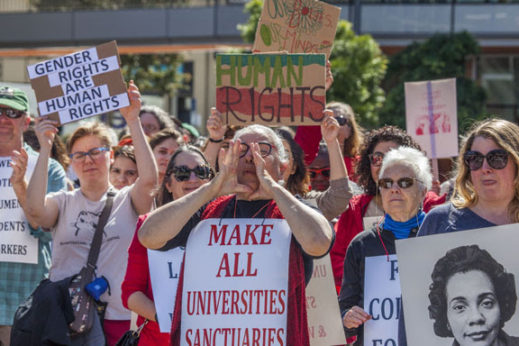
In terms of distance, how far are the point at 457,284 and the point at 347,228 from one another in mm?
1458

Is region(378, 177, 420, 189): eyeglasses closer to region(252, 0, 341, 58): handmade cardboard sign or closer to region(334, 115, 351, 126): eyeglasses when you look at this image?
region(252, 0, 341, 58): handmade cardboard sign

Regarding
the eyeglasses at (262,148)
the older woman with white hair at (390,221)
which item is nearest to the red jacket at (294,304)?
the eyeglasses at (262,148)

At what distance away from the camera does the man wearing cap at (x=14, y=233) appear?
5.14 meters

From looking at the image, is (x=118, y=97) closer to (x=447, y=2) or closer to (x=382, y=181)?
(x=382, y=181)

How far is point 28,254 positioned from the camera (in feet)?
16.9

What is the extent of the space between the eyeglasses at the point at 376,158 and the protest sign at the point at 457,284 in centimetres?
139

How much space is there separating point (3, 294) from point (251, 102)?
2.26m

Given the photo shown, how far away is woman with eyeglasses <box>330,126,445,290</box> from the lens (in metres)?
4.61

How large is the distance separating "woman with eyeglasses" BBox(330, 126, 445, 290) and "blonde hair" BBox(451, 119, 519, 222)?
1.07 m

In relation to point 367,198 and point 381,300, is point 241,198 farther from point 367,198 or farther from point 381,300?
point 367,198

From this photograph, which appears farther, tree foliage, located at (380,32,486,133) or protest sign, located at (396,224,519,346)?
tree foliage, located at (380,32,486,133)

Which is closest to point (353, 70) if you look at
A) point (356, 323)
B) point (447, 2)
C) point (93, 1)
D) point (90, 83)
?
point (447, 2)

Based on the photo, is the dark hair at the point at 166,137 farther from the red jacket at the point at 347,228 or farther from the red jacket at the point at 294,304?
the red jacket at the point at 294,304

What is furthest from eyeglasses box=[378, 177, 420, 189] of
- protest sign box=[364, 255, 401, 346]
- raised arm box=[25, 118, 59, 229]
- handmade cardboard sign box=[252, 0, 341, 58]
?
raised arm box=[25, 118, 59, 229]
